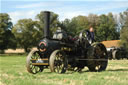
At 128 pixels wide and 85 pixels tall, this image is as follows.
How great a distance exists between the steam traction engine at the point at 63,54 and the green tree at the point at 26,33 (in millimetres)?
47119

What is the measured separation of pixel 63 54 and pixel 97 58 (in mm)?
2494

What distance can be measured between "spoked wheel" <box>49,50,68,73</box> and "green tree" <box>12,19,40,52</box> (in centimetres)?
4858

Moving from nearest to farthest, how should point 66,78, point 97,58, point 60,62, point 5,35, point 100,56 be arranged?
1. point 66,78
2. point 60,62
3. point 97,58
4. point 100,56
5. point 5,35

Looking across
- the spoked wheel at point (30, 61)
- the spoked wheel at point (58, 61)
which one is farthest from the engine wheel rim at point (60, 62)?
the spoked wheel at point (30, 61)

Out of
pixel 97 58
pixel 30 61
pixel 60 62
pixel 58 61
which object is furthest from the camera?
pixel 97 58

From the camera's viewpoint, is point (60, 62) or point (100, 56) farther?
point (100, 56)

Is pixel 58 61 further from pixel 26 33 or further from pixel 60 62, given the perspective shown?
pixel 26 33

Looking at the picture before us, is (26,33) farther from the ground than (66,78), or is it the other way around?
(26,33)

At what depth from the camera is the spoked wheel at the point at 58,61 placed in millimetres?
9661

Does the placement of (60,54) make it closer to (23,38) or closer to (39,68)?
(39,68)

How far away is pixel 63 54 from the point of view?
10297 millimetres

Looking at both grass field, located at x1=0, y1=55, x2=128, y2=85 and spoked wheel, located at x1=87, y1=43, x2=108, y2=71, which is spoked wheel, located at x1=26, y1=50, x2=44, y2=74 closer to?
grass field, located at x1=0, y1=55, x2=128, y2=85

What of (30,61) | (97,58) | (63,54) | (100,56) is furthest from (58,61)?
(100,56)

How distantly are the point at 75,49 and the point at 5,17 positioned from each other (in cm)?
5159
